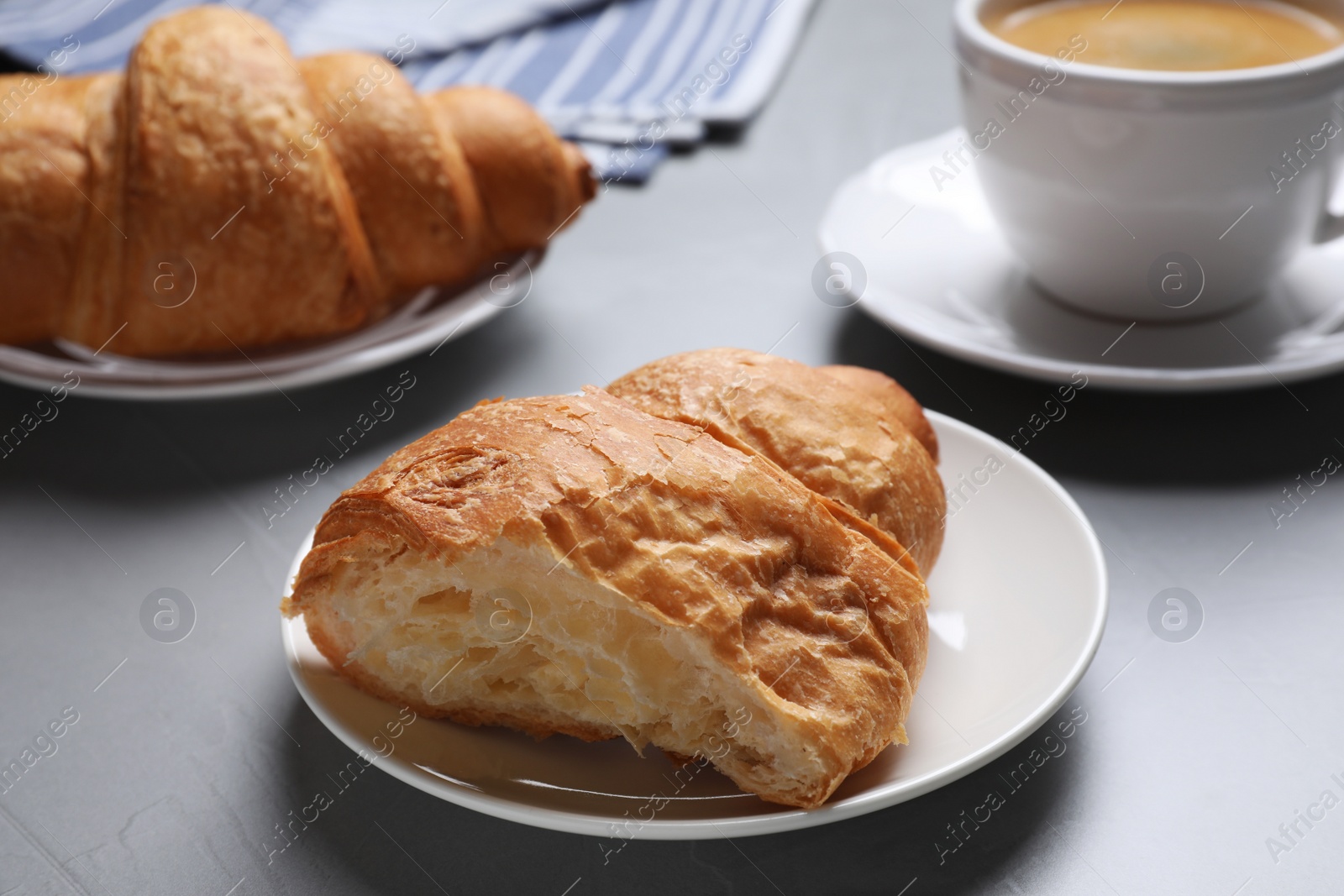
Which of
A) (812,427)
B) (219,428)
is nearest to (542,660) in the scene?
(812,427)

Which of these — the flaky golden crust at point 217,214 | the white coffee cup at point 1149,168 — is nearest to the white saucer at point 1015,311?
the white coffee cup at point 1149,168

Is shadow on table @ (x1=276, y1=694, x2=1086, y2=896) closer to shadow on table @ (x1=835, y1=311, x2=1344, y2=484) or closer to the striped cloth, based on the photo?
shadow on table @ (x1=835, y1=311, x2=1344, y2=484)

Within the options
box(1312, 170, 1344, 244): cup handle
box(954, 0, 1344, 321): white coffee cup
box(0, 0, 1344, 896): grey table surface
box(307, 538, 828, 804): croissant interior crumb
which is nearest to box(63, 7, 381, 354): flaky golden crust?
box(0, 0, 1344, 896): grey table surface

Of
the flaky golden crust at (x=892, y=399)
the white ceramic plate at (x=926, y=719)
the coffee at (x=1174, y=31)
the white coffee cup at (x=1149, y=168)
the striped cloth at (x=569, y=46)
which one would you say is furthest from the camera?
the striped cloth at (x=569, y=46)

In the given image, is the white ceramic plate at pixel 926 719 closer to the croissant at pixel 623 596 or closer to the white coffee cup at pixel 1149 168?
the croissant at pixel 623 596

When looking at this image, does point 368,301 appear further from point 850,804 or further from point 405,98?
point 850,804

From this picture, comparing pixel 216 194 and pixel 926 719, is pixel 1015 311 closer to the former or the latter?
pixel 926 719

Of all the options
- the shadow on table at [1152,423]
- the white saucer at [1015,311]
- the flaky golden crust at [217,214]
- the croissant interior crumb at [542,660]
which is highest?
the flaky golden crust at [217,214]
